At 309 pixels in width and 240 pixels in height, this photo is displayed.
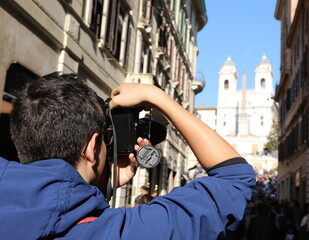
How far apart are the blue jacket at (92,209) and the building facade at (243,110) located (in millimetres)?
106521

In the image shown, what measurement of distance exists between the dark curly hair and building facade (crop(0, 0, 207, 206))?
594cm

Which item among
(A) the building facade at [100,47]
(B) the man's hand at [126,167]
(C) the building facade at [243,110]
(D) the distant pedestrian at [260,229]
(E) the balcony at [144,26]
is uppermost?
(C) the building facade at [243,110]

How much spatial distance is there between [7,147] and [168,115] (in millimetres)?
6613

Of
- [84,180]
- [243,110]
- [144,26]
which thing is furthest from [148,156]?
[243,110]

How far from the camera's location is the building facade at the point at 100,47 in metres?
7.27

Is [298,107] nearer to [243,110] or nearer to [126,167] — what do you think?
[126,167]

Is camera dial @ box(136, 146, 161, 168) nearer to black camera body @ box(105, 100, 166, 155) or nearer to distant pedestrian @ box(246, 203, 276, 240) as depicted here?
black camera body @ box(105, 100, 166, 155)

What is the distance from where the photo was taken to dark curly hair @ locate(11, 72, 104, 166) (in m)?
1.19

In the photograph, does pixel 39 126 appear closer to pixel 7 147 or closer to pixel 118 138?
pixel 118 138

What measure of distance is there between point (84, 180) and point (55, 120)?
0.21 m

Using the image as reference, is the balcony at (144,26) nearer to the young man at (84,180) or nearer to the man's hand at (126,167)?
the man's hand at (126,167)

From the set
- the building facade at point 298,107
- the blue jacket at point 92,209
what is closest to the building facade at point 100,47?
the blue jacket at point 92,209

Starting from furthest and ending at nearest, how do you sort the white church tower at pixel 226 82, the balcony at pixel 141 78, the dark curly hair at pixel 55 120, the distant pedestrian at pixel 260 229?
the white church tower at pixel 226 82
the balcony at pixel 141 78
the distant pedestrian at pixel 260 229
the dark curly hair at pixel 55 120

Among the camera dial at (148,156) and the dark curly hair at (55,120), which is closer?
the dark curly hair at (55,120)
